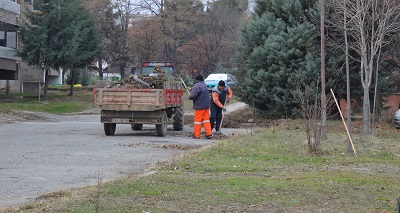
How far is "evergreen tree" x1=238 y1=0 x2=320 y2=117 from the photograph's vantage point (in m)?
26.4

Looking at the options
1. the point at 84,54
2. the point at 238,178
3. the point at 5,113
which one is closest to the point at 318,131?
the point at 238,178

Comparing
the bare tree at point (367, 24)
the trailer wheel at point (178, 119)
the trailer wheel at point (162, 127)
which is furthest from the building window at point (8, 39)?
the bare tree at point (367, 24)

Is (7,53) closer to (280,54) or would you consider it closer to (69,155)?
(280,54)

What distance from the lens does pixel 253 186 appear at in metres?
9.59

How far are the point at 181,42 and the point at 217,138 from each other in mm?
41241

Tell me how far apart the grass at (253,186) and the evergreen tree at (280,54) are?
482 inches

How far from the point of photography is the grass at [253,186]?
8.07 meters

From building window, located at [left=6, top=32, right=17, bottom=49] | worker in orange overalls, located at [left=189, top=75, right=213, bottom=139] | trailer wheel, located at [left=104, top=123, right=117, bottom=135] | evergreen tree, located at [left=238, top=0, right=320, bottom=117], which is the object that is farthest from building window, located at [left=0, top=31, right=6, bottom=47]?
worker in orange overalls, located at [left=189, top=75, right=213, bottom=139]

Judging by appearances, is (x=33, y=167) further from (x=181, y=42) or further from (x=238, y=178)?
(x=181, y=42)

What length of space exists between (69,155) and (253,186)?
6003mm

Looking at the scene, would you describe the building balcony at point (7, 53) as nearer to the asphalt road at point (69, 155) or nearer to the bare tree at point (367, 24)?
the asphalt road at point (69, 155)

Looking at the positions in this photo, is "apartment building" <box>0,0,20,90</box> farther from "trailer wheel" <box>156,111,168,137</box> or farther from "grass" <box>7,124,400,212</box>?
"grass" <box>7,124,400,212</box>

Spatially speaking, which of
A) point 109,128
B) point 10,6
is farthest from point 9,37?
point 109,128

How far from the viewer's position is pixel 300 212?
8.12m
